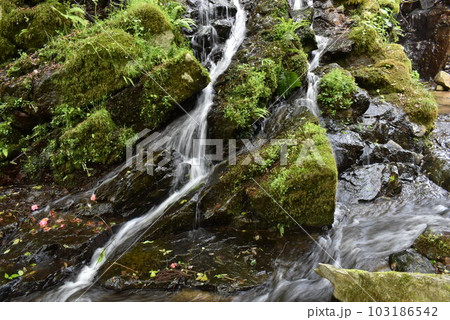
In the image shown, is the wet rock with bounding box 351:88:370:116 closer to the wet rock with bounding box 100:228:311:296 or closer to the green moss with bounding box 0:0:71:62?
the wet rock with bounding box 100:228:311:296

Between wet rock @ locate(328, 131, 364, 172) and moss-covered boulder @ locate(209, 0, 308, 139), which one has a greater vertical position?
moss-covered boulder @ locate(209, 0, 308, 139)

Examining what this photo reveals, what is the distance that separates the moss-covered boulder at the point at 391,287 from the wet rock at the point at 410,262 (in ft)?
2.66

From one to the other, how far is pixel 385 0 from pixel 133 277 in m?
12.1

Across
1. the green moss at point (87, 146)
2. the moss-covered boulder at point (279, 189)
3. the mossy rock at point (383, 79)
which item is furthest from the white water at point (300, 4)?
the green moss at point (87, 146)

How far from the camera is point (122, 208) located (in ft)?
16.8

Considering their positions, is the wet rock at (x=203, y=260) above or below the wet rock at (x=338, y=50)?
below

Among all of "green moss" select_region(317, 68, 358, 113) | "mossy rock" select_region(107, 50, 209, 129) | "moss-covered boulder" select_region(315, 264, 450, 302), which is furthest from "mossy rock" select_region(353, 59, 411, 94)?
"moss-covered boulder" select_region(315, 264, 450, 302)

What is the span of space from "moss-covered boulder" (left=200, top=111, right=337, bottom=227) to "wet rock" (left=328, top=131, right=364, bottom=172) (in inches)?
42.9

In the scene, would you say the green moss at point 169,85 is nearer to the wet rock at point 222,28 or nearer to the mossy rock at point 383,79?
the wet rock at point 222,28

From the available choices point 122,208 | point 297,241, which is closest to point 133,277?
point 122,208

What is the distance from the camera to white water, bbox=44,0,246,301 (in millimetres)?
3969

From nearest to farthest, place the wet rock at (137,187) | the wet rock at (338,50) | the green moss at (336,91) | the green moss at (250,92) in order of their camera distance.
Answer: the wet rock at (137,187)
the green moss at (250,92)
the green moss at (336,91)
the wet rock at (338,50)

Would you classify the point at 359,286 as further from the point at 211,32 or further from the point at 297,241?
the point at 211,32

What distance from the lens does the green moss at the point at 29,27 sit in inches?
254
